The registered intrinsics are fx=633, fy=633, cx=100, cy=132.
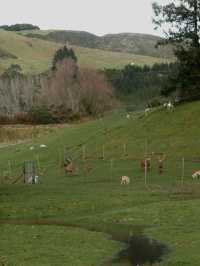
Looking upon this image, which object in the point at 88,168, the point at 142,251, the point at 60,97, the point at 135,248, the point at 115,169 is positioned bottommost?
the point at 88,168

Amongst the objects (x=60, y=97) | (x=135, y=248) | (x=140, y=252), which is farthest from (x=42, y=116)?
(x=140, y=252)

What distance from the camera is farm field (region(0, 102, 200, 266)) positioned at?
98.5 ft

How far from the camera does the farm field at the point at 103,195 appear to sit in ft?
98.5

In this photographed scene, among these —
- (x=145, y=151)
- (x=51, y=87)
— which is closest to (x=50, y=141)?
(x=145, y=151)

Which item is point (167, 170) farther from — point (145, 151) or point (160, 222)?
point (160, 222)

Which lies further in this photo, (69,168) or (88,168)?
(88,168)

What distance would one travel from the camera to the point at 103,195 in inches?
1929

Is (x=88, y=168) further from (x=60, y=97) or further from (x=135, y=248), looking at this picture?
(x=60, y=97)

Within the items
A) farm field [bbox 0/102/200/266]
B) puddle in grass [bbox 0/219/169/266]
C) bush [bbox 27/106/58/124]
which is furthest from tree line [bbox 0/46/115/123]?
puddle in grass [bbox 0/219/169/266]

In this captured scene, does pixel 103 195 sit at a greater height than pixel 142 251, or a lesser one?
lesser

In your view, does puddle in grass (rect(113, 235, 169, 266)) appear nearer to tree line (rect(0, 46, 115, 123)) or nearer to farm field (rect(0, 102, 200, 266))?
farm field (rect(0, 102, 200, 266))

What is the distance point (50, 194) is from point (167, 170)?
16396mm

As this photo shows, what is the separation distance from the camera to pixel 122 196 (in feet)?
159

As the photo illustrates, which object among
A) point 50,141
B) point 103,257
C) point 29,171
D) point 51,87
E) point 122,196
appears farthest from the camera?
point 51,87
